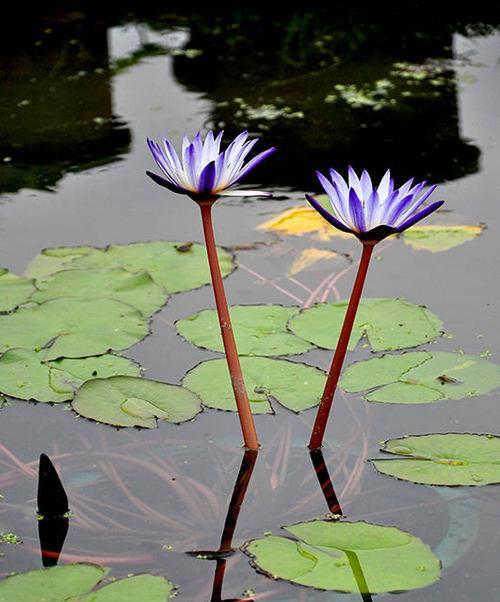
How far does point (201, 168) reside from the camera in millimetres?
1548

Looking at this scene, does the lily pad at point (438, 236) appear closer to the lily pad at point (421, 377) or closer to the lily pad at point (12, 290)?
the lily pad at point (421, 377)

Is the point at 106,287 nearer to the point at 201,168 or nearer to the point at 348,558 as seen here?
the point at 201,168

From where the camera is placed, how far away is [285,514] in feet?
5.08

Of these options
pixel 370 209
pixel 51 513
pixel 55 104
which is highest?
pixel 370 209

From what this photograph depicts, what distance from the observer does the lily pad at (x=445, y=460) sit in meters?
1.57

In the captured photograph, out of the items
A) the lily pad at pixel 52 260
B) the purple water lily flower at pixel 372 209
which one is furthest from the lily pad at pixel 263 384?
the lily pad at pixel 52 260

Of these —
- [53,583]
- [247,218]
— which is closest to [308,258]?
[247,218]

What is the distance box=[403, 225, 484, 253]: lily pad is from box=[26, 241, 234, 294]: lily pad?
46cm

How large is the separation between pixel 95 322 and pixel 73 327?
5 centimetres

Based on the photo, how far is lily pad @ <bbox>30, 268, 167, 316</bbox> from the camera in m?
2.17

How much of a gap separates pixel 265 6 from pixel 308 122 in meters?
1.44

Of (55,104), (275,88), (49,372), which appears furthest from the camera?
(275,88)

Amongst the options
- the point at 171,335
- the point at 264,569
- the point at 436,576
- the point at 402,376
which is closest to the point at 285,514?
the point at 264,569

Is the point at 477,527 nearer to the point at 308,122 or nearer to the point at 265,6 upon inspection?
the point at 308,122
